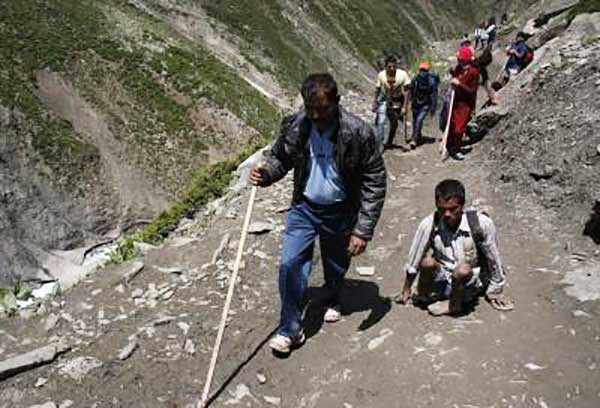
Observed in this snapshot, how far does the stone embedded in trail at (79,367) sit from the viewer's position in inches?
247

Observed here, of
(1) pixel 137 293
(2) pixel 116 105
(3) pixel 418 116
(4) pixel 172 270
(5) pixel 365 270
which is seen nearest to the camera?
(1) pixel 137 293

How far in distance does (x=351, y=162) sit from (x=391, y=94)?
293 inches

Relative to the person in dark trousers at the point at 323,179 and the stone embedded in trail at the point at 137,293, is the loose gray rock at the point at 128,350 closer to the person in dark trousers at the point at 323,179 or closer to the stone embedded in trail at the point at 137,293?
the stone embedded in trail at the point at 137,293

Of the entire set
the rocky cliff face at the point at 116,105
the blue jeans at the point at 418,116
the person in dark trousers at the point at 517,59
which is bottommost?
the rocky cliff face at the point at 116,105

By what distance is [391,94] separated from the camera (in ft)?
41.6

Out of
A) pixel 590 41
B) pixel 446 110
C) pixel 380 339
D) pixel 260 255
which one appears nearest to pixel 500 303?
pixel 380 339

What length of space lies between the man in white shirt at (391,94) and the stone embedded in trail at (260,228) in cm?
428

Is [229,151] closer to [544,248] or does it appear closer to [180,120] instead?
[180,120]

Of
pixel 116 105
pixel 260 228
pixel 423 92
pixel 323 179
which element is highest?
pixel 423 92

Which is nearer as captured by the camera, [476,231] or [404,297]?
[476,231]

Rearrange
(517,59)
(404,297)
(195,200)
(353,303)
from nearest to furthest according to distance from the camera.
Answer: (404,297), (353,303), (195,200), (517,59)

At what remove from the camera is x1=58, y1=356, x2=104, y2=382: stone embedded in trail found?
20.6ft

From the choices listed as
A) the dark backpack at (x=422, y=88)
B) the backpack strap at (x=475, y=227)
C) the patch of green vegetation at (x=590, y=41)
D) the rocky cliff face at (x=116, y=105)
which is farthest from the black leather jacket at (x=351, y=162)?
the rocky cliff face at (x=116, y=105)

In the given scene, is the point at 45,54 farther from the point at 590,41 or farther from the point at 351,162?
the point at 351,162
